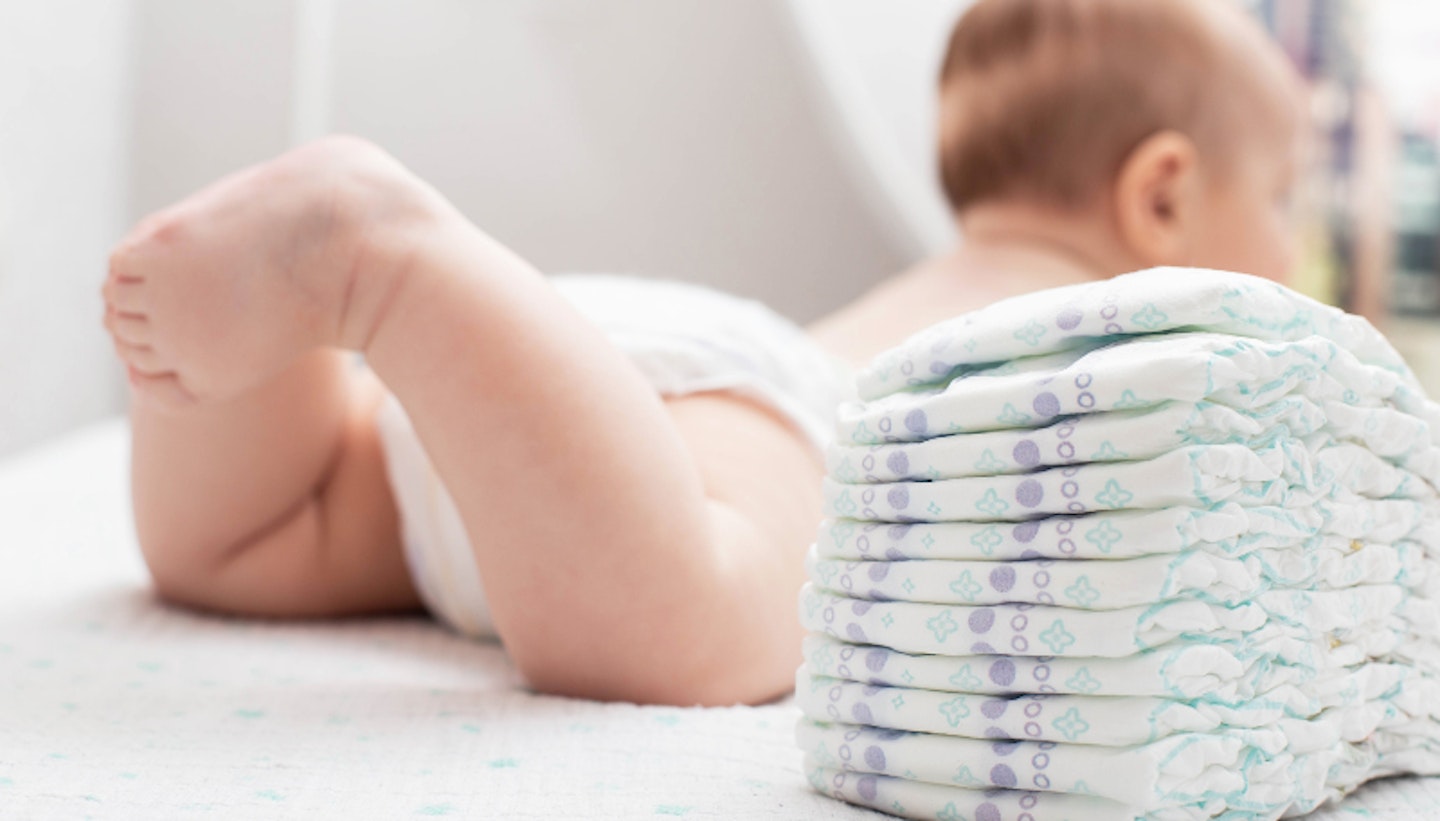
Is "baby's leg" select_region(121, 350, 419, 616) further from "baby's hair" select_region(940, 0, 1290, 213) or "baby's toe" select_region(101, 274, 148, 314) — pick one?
"baby's hair" select_region(940, 0, 1290, 213)

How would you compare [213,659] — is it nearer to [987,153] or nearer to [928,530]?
[928,530]

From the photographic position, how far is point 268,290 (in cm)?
61

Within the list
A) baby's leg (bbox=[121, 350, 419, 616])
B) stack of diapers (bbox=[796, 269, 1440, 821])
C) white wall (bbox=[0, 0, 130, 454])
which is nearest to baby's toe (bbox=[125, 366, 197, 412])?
baby's leg (bbox=[121, 350, 419, 616])

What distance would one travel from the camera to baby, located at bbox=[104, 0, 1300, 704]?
0.60m

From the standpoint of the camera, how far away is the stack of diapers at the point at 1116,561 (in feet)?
1.29

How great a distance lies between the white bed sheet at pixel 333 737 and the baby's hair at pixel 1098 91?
25.9 inches

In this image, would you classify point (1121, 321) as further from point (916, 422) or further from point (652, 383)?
point (652, 383)

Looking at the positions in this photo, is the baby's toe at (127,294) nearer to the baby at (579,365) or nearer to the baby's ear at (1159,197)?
the baby at (579,365)

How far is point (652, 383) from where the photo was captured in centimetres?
77

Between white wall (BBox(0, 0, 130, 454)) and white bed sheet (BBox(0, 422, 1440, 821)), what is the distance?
2.57 ft

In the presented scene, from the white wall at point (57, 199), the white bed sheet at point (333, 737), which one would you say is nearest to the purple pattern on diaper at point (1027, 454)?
the white bed sheet at point (333, 737)

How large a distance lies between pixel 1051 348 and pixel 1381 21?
2189 millimetres

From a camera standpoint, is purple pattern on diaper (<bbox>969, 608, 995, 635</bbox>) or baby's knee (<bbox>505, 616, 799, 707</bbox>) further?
baby's knee (<bbox>505, 616, 799, 707</bbox>)

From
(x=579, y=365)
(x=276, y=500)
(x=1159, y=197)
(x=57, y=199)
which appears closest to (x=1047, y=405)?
(x=579, y=365)
